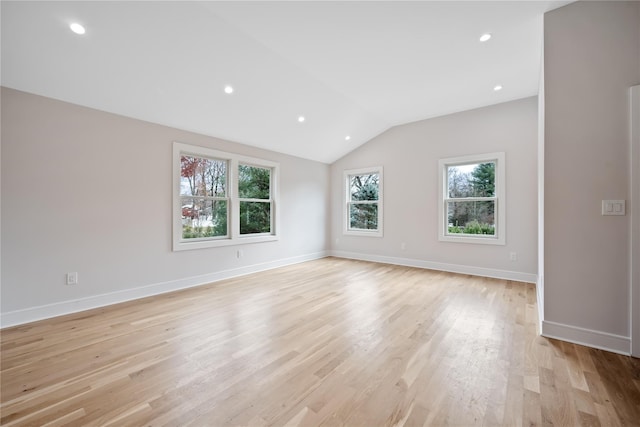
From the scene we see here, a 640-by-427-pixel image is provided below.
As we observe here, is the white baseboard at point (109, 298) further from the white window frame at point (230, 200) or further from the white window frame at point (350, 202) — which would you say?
the white window frame at point (350, 202)

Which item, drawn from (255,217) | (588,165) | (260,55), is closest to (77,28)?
(260,55)

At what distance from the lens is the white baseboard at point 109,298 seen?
8.88 feet

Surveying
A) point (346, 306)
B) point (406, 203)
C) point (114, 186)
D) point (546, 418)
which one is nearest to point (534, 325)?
point (546, 418)

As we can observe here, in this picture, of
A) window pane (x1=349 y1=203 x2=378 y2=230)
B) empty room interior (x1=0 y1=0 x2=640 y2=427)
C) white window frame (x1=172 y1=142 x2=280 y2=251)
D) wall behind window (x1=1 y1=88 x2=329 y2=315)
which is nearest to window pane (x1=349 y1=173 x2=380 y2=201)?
window pane (x1=349 y1=203 x2=378 y2=230)

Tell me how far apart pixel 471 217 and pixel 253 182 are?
159 inches

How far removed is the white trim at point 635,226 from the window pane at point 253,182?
4.73m

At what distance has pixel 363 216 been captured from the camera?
629cm

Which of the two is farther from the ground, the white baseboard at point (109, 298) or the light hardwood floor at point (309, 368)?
the white baseboard at point (109, 298)

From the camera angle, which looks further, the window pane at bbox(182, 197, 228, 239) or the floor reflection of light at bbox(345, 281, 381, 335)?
the window pane at bbox(182, 197, 228, 239)

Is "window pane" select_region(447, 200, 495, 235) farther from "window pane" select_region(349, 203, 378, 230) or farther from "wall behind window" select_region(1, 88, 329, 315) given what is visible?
"wall behind window" select_region(1, 88, 329, 315)

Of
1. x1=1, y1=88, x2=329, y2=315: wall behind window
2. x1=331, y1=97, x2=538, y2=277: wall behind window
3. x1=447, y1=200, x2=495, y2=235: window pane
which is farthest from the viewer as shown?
x1=447, y1=200, x2=495, y2=235: window pane

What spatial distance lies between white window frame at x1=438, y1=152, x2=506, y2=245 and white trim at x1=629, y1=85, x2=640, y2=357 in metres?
2.43

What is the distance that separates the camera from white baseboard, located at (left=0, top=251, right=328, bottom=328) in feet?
8.88

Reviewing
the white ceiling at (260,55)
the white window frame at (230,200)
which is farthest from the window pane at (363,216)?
the white ceiling at (260,55)
